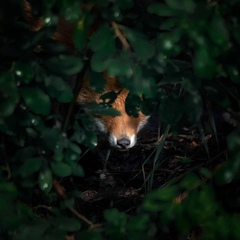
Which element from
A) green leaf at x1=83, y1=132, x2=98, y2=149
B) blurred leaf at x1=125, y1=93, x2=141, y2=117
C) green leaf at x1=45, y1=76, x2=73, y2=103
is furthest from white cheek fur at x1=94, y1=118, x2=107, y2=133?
green leaf at x1=45, y1=76, x2=73, y2=103

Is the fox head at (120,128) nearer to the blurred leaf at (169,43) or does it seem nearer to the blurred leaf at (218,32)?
the blurred leaf at (169,43)

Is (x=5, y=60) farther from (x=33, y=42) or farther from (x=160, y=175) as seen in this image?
(x=160, y=175)

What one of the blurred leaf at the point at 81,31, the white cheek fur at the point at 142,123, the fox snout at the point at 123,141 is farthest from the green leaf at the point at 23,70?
the white cheek fur at the point at 142,123

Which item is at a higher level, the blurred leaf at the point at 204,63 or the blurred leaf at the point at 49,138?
the blurred leaf at the point at 204,63

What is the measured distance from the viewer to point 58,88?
1804 millimetres

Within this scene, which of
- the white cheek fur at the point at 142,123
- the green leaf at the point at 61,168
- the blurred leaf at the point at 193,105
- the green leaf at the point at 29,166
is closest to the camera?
the blurred leaf at the point at 193,105

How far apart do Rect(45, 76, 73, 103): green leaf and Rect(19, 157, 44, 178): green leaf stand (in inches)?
9.5

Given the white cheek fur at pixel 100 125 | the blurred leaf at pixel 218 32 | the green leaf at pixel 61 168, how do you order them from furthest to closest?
the white cheek fur at pixel 100 125, the green leaf at pixel 61 168, the blurred leaf at pixel 218 32

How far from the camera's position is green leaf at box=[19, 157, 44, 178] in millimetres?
1886

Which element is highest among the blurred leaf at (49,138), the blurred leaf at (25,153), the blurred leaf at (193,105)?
the blurred leaf at (193,105)

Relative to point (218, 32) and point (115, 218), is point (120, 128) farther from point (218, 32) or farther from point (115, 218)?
point (218, 32)

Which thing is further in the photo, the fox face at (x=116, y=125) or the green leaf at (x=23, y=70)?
the fox face at (x=116, y=125)

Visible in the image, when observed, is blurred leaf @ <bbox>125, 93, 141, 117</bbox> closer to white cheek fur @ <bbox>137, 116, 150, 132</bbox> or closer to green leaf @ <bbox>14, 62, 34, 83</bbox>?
green leaf @ <bbox>14, 62, 34, 83</bbox>

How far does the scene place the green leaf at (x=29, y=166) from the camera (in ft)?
6.19
